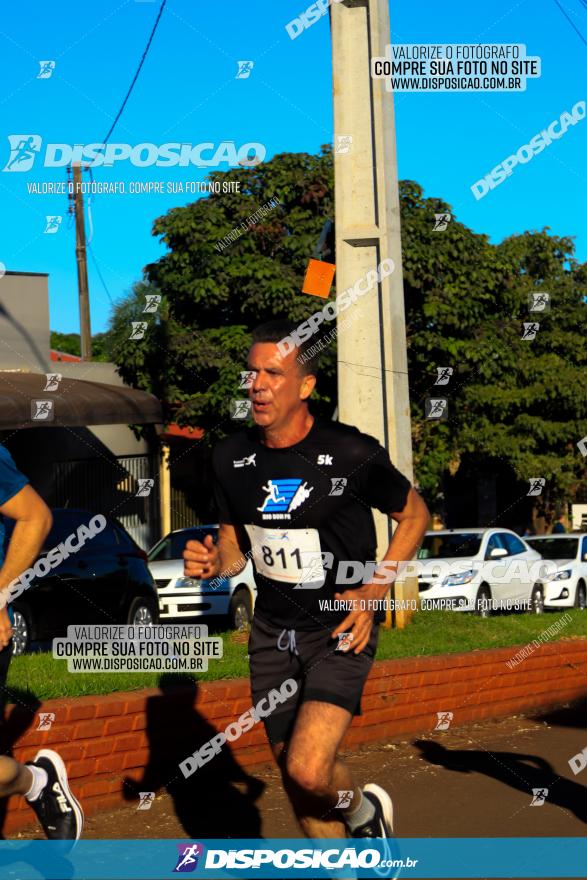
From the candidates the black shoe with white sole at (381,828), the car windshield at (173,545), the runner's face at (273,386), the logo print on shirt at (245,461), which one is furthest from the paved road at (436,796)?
the car windshield at (173,545)

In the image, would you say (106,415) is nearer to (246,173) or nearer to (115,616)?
(246,173)

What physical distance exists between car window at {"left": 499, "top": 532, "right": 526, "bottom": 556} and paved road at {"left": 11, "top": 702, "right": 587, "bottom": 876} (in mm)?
12012

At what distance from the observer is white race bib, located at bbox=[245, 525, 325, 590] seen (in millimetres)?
4855

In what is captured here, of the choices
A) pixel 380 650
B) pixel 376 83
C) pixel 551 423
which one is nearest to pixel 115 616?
pixel 380 650

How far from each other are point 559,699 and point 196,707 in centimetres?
475

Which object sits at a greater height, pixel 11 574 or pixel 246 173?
pixel 246 173

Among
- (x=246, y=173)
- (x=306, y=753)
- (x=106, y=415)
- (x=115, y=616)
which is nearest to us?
(x=306, y=753)

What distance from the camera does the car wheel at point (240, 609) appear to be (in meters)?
17.4

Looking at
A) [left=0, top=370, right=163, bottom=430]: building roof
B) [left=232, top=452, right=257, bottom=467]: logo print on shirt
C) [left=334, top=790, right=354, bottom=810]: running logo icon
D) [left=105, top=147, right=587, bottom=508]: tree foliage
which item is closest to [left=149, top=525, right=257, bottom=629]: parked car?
[left=0, top=370, right=163, bottom=430]: building roof

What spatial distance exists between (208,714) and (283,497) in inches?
116

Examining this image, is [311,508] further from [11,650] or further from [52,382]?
[52,382]

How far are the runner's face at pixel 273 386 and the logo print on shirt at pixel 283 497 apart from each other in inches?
9.0

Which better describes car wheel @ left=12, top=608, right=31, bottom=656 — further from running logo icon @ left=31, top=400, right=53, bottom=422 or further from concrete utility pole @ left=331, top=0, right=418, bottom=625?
running logo icon @ left=31, top=400, right=53, bottom=422

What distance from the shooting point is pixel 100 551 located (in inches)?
556
